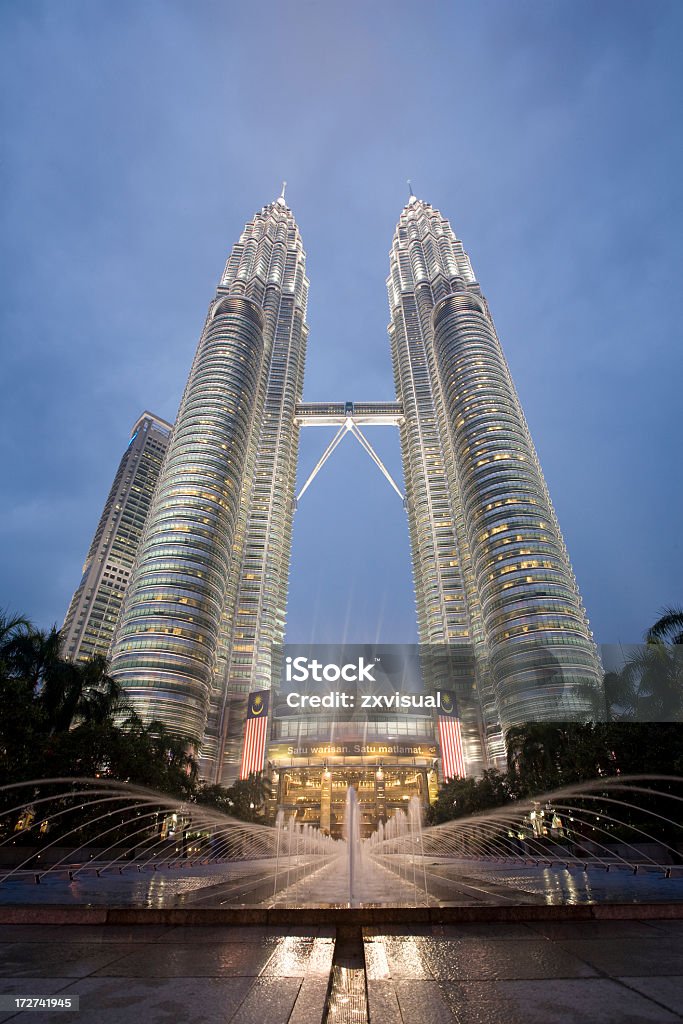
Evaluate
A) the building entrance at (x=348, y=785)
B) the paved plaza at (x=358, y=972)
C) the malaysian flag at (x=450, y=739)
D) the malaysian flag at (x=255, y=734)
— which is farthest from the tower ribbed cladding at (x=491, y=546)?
the paved plaza at (x=358, y=972)

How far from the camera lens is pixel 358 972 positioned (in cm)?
518

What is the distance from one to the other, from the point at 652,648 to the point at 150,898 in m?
34.8

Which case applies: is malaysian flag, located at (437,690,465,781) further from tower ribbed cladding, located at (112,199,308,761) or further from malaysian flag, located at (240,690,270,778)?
tower ribbed cladding, located at (112,199,308,761)

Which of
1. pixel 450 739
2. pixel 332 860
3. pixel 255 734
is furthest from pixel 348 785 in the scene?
pixel 332 860

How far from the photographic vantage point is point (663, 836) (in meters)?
26.9

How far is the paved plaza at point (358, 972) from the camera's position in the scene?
3963mm

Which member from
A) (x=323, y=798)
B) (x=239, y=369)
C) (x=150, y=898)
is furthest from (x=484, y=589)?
→ (x=150, y=898)

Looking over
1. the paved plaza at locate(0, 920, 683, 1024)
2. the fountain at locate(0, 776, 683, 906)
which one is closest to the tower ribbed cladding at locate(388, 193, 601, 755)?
the fountain at locate(0, 776, 683, 906)

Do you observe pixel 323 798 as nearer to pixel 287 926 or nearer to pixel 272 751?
pixel 272 751

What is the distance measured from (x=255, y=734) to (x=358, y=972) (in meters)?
127

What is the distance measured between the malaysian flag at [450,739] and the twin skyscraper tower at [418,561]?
11.0 metres

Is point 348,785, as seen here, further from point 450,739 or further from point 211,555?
point 211,555

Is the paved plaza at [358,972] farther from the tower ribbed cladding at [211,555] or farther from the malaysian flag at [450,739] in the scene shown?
the malaysian flag at [450,739]

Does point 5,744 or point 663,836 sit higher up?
point 5,744
